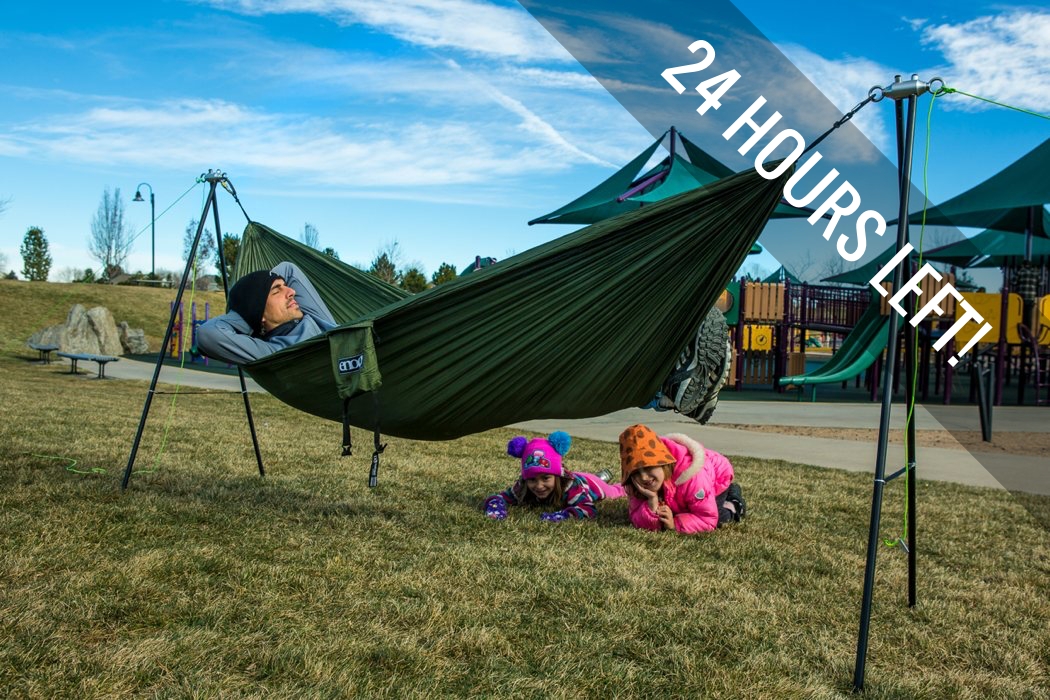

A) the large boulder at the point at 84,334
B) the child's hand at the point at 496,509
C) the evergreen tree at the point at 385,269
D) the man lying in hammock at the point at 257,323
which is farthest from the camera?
the evergreen tree at the point at 385,269

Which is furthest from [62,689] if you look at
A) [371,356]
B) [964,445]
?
[964,445]

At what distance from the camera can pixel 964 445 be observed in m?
6.57

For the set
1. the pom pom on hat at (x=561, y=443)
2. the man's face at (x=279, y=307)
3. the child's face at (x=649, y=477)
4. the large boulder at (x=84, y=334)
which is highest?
the man's face at (x=279, y=307)

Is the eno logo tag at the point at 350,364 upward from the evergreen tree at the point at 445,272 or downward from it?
downward

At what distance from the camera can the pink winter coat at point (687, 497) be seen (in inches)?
131

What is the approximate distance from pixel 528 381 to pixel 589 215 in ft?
28.5

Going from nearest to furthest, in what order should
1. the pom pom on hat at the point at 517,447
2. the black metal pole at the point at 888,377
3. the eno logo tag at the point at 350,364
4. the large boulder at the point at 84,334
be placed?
the black metal pole at the point at 888,377
the eno logo tag at the point at 350,364
the pom pom on hat at the point at 517,447
the large boulder at the point at 84,334

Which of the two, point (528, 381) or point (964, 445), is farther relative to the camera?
point (964, 445)

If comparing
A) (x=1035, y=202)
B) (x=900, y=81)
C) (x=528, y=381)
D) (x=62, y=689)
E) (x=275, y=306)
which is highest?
(x=1035, y=202)

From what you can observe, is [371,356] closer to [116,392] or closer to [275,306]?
[275,306]

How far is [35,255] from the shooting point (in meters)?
32.0

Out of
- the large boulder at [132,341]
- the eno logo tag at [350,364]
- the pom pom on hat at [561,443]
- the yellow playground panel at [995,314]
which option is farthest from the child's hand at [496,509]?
the large boulder at [132,341]

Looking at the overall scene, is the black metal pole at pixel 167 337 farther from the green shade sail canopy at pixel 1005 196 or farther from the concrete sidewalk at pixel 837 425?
the green shade sail canopy at pixel 1005 196

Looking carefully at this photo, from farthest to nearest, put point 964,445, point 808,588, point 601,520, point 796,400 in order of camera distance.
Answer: point 796,400 → point 964,445 → point 601,520 → point 808,588
